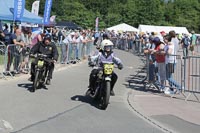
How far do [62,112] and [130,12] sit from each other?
10096cm

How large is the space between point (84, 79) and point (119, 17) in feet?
302

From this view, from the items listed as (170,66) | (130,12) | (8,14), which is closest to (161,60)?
(170,66)

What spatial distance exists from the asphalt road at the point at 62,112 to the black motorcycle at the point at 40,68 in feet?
0.85

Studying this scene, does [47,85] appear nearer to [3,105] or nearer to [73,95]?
[73,95]

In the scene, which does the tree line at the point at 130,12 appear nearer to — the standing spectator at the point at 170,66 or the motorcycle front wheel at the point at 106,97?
the standing spectator at the point at 170,66

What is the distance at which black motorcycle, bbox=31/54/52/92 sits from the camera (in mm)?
12430

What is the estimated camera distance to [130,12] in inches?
Answer: 4301

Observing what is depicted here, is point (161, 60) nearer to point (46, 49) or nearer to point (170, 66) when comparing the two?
point (170, 66)

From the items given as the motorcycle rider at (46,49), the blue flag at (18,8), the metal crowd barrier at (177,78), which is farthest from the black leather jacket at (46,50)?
the blue flag at (18,8)

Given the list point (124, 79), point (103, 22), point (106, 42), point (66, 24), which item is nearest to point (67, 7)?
point (103, 22)

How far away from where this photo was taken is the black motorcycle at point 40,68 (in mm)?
12430

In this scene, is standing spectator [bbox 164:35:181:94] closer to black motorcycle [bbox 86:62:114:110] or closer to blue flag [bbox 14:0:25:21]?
black motorcycle [bbox 86:62:114:110]

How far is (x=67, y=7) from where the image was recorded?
109 meters

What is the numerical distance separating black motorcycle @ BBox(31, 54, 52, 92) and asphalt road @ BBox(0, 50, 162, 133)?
26cm
